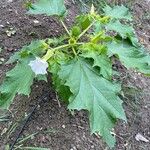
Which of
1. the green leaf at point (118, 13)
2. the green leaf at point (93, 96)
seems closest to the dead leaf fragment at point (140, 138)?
the green leaf at point (93, 96)

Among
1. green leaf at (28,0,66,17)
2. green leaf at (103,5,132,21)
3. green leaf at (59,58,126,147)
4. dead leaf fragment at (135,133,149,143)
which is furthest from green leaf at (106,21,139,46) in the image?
dead leaf fragment at (135,133,149,143)

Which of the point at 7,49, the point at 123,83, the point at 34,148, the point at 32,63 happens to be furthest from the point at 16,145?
the point at 123,83

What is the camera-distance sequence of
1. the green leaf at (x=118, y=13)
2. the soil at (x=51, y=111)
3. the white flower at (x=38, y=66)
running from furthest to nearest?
the green leaf at (x=118, y=13), the soil at (x=51, y=111), the white flower at (x=38, y=66)

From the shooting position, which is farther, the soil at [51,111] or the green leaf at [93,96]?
the soil at [51,111]

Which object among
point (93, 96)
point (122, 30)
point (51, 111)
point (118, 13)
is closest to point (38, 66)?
point (93, 96)

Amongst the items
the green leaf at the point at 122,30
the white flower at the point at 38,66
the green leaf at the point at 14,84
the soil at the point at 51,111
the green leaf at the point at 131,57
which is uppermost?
the green leaf at the point at 131,57

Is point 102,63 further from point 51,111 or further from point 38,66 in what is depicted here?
point 51,111

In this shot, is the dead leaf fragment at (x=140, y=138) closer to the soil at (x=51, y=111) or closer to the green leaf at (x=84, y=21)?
the soil at (x=51, y=111)

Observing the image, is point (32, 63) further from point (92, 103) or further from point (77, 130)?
point (77, 130)
